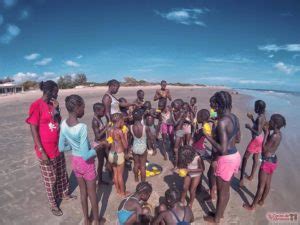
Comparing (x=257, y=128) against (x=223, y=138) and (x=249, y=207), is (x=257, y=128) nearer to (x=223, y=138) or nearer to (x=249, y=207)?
(x=249, y=207)

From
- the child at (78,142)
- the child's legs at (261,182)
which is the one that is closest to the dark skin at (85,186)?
the child at (78,142)

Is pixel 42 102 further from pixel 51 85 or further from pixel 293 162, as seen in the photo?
pixel 293 162

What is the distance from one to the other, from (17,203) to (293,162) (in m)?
7.29

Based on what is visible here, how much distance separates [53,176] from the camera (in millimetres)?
4180

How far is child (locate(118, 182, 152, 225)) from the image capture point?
3334 millimetres

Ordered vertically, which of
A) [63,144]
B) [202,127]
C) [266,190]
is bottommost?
[266,190]

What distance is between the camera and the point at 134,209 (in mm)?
3359

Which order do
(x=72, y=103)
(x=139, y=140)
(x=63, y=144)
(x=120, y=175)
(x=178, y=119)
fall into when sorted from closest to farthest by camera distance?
(x=72, y=103), (x=63, y=144), (x=120, y=175), (x=139, y=140), (x=178, y=119)

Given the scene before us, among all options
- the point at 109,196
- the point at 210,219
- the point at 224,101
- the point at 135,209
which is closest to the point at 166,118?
the point at 109,196

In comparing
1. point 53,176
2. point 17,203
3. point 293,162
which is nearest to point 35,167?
point 17,203

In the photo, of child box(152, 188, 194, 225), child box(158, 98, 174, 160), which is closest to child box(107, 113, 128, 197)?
child box(152, 188, 194, 225)

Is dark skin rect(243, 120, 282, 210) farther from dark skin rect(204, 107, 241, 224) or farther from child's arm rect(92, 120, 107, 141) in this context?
child's arm rect(92, 120, 107, 141)

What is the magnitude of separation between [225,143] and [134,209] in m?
1.65

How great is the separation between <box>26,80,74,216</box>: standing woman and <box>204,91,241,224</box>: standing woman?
8.78 ft
